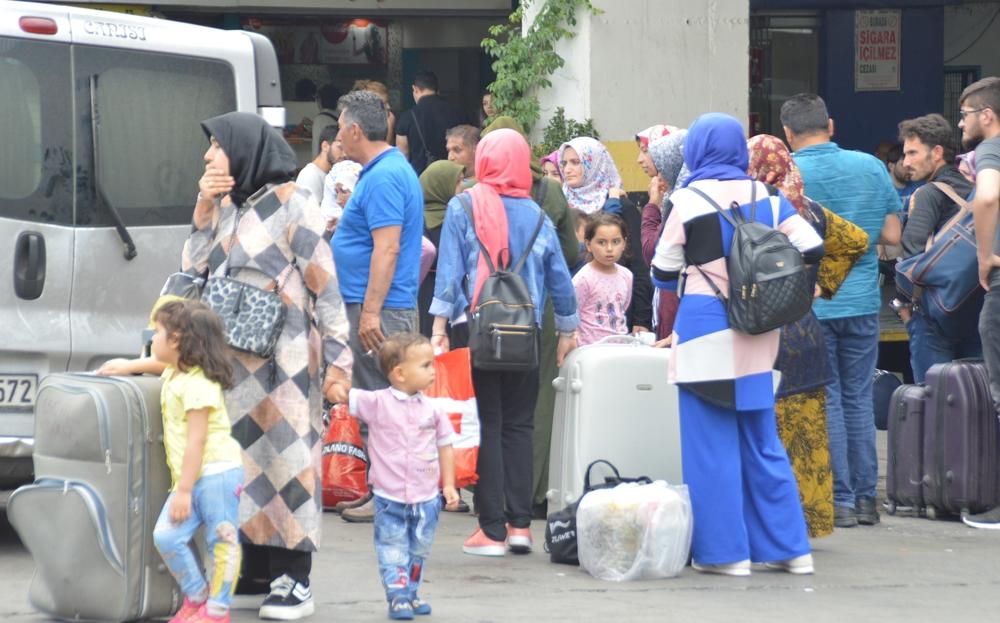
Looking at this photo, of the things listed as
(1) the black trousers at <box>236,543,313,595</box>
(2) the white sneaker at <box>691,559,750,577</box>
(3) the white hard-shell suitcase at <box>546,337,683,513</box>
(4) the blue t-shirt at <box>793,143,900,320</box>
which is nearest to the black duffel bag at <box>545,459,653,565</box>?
(3) the white hard-shell suitcase at <box>546,337,683,513</box>

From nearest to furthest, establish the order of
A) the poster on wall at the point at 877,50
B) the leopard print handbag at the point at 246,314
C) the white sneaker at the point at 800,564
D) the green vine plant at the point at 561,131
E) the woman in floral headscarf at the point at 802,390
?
the leopard print handbag at the point at 246,314, the white sneaker at the point at 800,564, the woman in floral headscarf at the point at 802,390, the green vine plant at the point at 561,131, the poster on wall at the point at 877,50

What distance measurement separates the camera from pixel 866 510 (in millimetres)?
8453

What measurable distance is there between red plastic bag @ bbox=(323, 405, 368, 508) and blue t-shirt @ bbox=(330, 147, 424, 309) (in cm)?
101

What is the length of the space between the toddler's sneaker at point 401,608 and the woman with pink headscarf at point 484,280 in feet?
4.14

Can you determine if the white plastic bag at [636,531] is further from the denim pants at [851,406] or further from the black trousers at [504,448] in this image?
the denim pants at [851,406]

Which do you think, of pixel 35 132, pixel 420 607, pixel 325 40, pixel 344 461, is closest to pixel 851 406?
pixel 344 461

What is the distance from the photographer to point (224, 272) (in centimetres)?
591

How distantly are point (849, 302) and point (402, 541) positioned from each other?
308 centimetres

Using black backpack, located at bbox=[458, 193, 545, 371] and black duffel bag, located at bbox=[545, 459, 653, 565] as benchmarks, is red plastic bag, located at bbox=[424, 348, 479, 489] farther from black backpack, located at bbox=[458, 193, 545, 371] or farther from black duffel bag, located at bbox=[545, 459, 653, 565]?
black duffel bag, located at bbox=[545, 459, 653, 565]

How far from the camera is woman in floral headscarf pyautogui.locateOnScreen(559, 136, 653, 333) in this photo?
30.4ft

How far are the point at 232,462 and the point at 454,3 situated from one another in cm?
1073

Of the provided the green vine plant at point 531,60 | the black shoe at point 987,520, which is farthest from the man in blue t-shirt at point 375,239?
the green vine plant at point 531,60

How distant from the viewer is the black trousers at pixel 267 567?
5930mm

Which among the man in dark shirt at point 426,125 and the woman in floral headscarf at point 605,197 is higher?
the man in dark shirt at point 426,125
